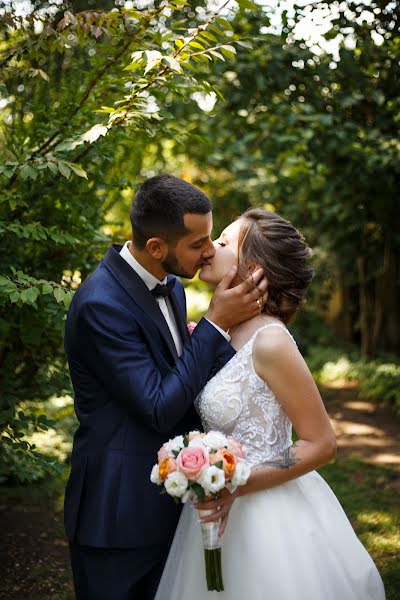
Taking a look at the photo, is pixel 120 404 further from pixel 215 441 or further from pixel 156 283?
pixel 156 283

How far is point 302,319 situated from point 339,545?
8.56 meters

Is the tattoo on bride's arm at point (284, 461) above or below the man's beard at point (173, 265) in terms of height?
below

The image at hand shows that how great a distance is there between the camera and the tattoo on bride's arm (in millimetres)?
2385

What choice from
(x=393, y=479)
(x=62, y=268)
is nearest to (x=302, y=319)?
(x=393, y=479)

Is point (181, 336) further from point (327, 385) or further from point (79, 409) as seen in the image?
point (327, 385)

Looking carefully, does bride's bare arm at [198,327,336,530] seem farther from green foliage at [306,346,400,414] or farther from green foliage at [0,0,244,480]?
green foliage at [306,346,400,414]

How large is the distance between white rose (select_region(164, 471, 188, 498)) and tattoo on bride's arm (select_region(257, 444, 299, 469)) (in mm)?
427

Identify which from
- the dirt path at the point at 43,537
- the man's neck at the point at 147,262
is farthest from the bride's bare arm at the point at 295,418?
the dirt path at the point at 43,537

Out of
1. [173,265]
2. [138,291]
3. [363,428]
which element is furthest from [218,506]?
[363,428]

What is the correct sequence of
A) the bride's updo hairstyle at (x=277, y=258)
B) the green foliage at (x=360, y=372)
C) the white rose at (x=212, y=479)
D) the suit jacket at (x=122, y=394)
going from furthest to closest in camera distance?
the green foliage at (x=360, y=372) → the bride's updo hairstyle at (x=277, y=258) → the suit jacket at (x=122, y=394) → the white rose at (x=212, y=479)

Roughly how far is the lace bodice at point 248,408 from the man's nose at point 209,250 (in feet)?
1.25

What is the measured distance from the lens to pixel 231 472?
2.11m

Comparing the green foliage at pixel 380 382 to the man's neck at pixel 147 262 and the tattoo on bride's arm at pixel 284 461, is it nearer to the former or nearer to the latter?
the tattoo on bride's arm at pixel 284 461

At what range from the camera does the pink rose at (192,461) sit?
81.5 inches
